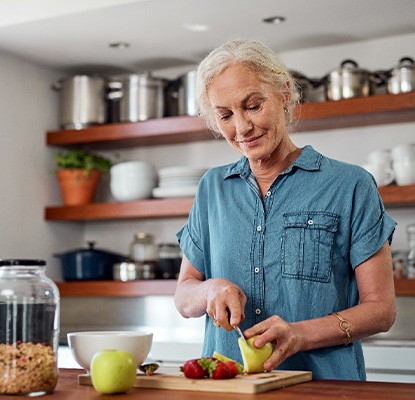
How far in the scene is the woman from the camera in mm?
1846

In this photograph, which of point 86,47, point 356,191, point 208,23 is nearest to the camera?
point 356,191

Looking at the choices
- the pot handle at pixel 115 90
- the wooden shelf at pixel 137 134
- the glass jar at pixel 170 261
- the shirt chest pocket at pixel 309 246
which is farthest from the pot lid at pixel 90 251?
the shirt chest pocket at pixel 309 246

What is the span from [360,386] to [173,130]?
107 inches

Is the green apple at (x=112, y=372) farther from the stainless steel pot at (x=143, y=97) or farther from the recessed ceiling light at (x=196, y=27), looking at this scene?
the stainless steel pot at (x=143, y=97)

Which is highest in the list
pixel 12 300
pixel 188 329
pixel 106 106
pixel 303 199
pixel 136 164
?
pixel 106 106

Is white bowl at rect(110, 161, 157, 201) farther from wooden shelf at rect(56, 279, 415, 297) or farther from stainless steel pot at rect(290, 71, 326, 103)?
stainless steel pot at rect(290, 71, 326, 103)

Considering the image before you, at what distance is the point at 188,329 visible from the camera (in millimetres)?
4320

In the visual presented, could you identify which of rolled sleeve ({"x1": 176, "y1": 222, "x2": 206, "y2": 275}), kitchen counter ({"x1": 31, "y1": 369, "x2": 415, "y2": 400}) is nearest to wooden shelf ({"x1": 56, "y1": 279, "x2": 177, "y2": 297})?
rolled sleeve ({"x1": 176, "y1": 222, "x2": 206, "y2": 275})

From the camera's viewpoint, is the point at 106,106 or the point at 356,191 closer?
the point at 356,191

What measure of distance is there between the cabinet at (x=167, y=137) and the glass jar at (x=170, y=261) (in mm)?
101

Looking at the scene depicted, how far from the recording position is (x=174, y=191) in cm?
411

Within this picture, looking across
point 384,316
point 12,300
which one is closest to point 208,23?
point 384,316

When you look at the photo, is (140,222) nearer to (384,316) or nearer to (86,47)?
(86,47)

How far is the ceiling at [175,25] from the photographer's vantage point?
3.51 m
